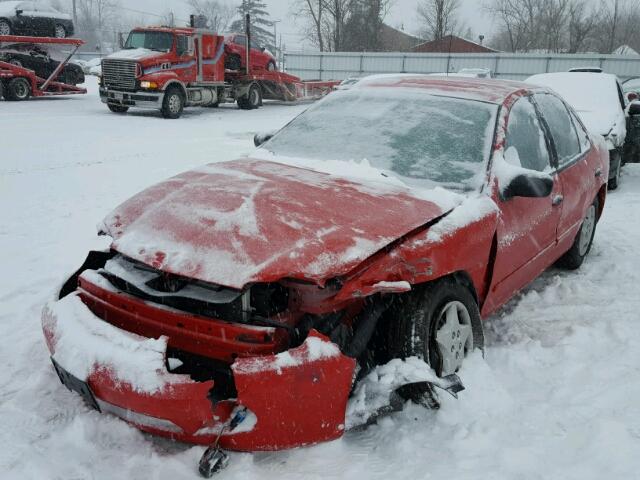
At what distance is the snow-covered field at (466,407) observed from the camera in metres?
2.48

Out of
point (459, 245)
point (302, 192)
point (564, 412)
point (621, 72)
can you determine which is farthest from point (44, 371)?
point (621, 72)

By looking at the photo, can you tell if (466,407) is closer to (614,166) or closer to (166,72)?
(614,166)

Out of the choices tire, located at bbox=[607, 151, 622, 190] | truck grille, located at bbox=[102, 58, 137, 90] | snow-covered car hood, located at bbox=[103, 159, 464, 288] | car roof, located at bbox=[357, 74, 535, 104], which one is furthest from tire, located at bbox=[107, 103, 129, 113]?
snow-covered car hood, located at bbox=[103, 159, 464, 288]

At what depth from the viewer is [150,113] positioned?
17.3 meters

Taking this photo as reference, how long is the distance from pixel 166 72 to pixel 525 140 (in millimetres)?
13829

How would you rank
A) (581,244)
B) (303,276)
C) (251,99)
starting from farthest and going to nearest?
(251,99) < (581,244) < (303,276)

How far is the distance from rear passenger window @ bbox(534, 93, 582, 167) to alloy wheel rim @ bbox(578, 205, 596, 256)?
733 mm

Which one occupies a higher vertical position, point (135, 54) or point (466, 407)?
point (135, 54)

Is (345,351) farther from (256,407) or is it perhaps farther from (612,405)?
(612,405)

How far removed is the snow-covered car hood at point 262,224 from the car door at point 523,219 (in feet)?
1.80

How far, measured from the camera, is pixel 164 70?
16.0 meters

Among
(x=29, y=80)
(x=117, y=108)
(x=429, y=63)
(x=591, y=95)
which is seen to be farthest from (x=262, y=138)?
(x=429, y=63)

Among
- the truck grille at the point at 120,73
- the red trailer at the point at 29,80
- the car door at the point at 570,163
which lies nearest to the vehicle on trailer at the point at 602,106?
the car door at the point at 570,163

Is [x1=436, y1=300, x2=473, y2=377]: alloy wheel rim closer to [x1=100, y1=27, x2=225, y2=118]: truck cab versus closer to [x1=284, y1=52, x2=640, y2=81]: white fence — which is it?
[x1=100, y1=27, x2=225, y2=118]: truck cab
